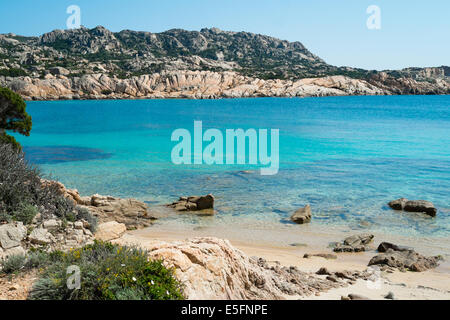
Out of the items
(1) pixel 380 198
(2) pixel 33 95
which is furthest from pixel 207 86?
(1) pixel 380 198

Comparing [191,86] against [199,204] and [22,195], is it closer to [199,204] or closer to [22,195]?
[199,204]

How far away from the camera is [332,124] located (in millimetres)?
53781

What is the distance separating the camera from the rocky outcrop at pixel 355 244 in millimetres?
11625

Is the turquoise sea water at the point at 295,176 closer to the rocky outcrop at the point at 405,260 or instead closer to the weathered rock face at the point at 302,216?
the weathered rock face at the point at 302,216

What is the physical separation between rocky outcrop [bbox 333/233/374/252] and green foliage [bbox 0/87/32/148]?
13734mm

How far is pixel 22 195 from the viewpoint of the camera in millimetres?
8422

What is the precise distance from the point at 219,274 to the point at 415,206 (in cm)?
1218

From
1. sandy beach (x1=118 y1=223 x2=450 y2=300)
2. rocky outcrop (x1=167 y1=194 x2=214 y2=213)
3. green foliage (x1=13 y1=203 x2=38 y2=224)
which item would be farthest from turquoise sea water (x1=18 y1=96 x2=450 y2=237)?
green foliage (x1=13 y1=203 x2=38 y2=224)

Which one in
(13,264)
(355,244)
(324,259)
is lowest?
(324,259)

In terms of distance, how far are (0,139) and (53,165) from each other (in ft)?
35.5

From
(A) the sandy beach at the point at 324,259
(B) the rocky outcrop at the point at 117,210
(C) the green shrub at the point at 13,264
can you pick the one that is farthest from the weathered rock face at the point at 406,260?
(C) the green shrub at the point at 13,264

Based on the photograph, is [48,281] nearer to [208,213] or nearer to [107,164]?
[208,213]

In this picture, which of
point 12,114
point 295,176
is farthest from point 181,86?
point 12,114
